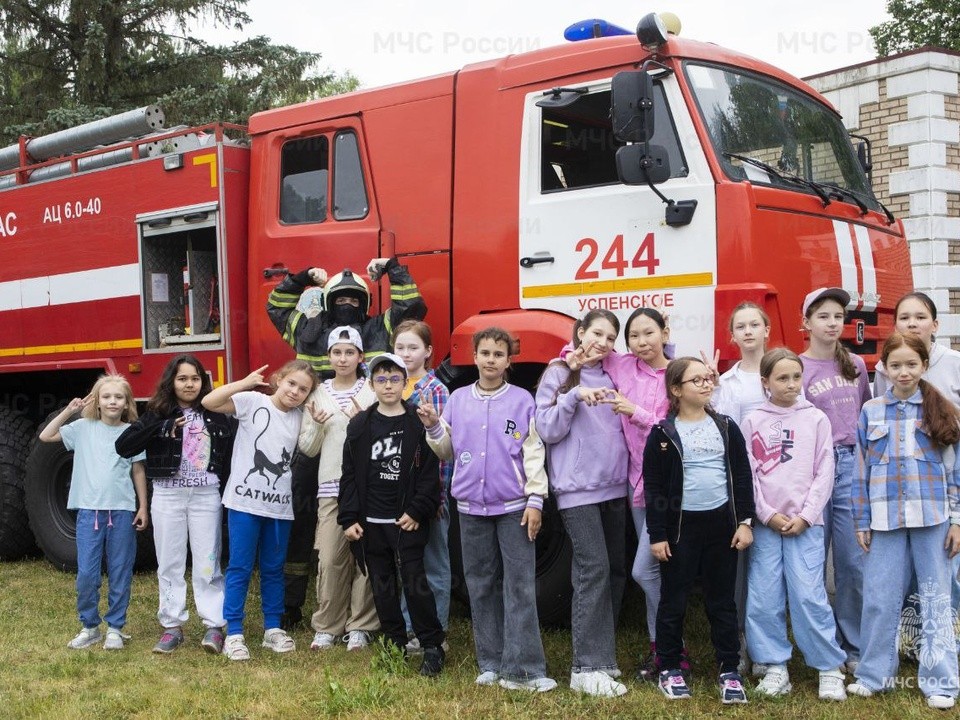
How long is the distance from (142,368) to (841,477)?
173 inches

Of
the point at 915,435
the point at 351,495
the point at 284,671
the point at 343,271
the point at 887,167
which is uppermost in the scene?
the point at 887,167

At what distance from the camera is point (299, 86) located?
57.1ft

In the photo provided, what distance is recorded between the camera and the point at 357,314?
18.3 ft

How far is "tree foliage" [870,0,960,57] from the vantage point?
25328 millimetres

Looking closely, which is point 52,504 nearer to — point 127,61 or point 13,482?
point 13,482

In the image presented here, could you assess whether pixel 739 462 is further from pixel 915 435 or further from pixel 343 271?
pixel 343 271

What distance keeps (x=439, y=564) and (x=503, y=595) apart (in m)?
0.51

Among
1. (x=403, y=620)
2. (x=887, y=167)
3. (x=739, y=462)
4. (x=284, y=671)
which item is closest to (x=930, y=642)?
(x=739, y=462)

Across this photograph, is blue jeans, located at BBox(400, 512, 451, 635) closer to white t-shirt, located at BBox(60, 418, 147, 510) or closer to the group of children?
the group of children

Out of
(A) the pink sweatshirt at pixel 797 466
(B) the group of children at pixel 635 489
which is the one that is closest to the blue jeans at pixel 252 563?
(B) the group of children at pixel 635 489

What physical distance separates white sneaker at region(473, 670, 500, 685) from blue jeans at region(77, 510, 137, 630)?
2031 millimetres

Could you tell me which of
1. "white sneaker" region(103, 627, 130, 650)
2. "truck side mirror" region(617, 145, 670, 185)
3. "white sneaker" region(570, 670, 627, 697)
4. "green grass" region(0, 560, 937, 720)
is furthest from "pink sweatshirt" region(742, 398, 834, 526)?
"white sneaker" region(103, 627, 130, 650)

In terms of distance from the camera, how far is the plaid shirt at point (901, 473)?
13.6 feet

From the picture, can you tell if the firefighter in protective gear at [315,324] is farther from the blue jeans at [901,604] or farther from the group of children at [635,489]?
the blue jeans at [901,604]
